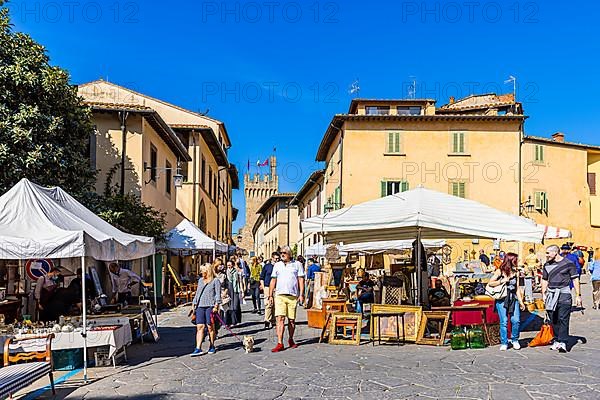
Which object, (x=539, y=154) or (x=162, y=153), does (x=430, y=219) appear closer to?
(x=162, y=153)

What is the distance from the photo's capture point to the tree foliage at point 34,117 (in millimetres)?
14875

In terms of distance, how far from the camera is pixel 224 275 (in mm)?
13781

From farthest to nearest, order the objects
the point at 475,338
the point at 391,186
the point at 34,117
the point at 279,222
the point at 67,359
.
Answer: the point at 279,222 < the point at 391,186 < the point at 34,117 < the point at 475,338 < the point at 67,359

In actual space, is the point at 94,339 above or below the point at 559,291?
below

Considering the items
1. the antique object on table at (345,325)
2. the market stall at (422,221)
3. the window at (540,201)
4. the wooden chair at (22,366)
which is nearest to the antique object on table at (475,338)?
the market stall at (422,221)

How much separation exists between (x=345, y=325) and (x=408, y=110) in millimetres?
25793

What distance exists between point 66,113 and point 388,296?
9.20 meters

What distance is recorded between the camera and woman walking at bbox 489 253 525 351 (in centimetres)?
1006

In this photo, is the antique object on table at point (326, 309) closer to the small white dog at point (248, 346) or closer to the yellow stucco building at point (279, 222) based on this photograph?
the small white dog at point (248, 346)

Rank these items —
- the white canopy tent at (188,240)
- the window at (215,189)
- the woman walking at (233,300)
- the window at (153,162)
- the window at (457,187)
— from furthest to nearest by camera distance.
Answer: the window at (215,189), the window at (457,187), the window at (153,162), the white canopy tent at (188,240), the woman walking at (233,300)

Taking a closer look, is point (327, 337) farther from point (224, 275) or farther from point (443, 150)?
point (443, 150)

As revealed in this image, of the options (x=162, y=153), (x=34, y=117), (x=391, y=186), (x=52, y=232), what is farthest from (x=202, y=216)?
(x=52, y=232)

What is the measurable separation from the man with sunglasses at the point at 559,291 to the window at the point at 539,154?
93.2 ft

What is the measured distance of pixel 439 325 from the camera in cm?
1091
